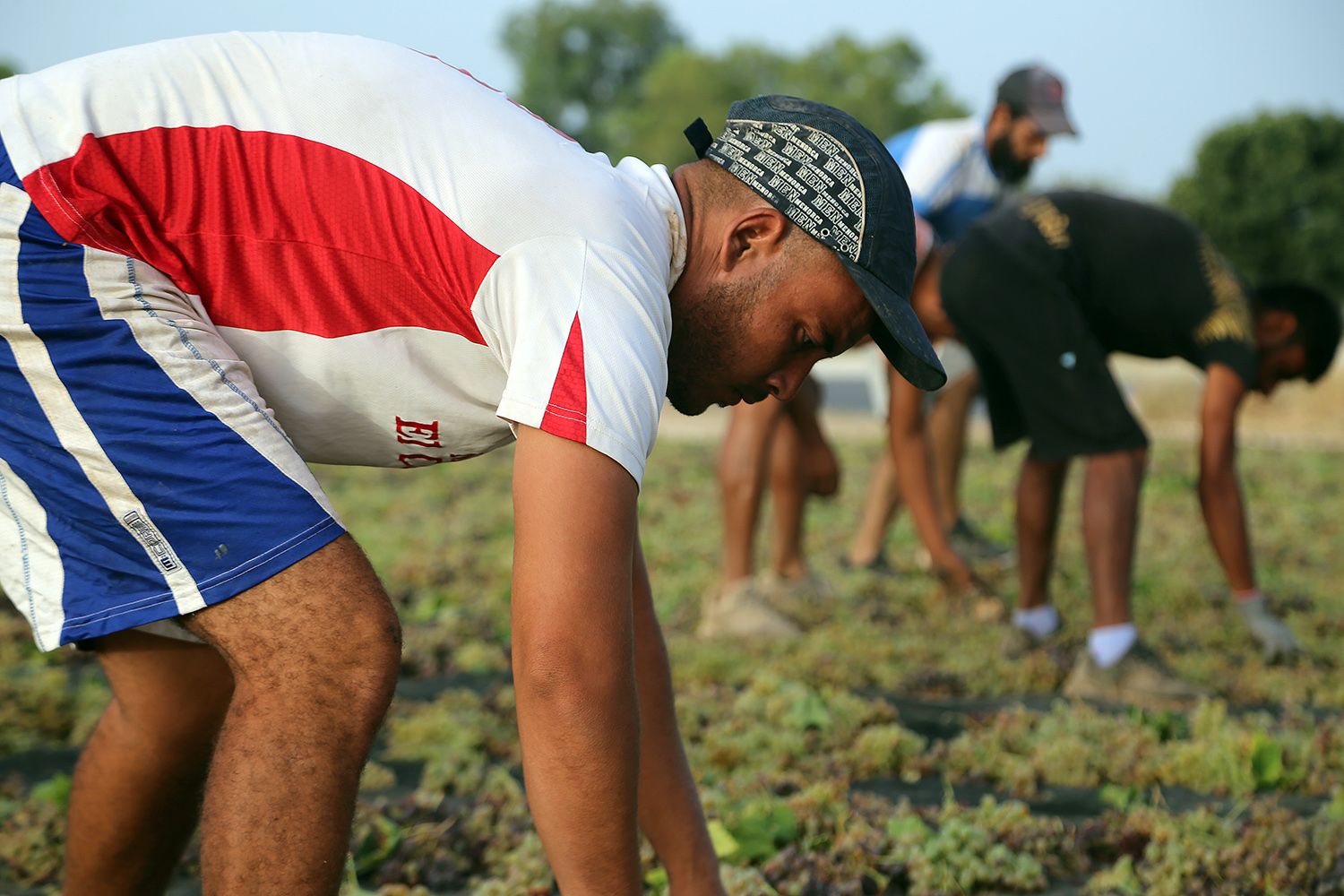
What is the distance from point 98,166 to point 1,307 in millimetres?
225

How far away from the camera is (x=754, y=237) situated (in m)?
1.93

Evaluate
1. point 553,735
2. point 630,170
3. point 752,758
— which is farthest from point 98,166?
point 752,758

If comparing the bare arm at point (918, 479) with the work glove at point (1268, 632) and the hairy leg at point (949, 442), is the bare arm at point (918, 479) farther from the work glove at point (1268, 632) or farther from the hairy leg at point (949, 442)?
the hairy leg at point (949, 442)

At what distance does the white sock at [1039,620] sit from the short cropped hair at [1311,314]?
1295 millimetres

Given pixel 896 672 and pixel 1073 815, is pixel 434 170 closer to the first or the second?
pixel 1073 815

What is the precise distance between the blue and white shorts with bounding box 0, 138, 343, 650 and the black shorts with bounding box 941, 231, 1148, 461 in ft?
10.5

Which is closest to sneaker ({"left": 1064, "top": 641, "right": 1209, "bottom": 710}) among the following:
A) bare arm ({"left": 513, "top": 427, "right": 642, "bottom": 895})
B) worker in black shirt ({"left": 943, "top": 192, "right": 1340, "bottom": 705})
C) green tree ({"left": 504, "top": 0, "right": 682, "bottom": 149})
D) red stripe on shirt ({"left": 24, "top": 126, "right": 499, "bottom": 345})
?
worker in black shirt ({"left": 943, "top": 192, "right": 1340, "bottom": 705})

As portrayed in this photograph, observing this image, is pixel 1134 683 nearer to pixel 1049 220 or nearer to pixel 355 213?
pixel 1049 220

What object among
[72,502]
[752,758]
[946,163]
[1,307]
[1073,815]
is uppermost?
[946,163]

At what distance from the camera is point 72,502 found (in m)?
1.75

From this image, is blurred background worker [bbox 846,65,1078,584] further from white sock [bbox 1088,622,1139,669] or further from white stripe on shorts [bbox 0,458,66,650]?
white stripe on shorts [bbox 0,458,66,650]

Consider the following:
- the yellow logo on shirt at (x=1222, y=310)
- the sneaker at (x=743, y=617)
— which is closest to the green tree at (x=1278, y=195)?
the yellow logo on shirt at (x=1222, y=310)

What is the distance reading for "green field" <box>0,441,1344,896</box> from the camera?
271cm

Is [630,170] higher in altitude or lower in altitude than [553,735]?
higher
